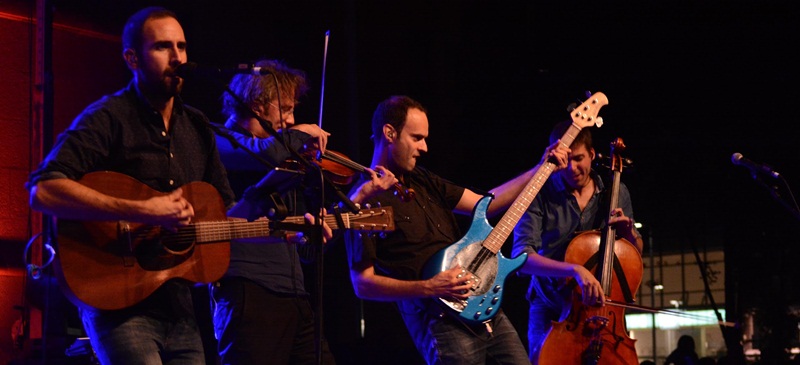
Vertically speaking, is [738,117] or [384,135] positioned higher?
[738,117]

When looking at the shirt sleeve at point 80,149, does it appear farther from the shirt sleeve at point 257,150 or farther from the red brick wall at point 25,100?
the red brick wall at point 25,100

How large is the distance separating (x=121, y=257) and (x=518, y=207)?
225 centimetres

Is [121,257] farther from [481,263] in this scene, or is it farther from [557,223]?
[557,223]

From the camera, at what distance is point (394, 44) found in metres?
7.01

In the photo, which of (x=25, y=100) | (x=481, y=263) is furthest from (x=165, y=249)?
(x=25, y=100)

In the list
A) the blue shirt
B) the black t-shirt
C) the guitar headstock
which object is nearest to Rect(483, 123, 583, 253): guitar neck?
the guitar headstock

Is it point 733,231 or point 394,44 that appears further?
point 733,231

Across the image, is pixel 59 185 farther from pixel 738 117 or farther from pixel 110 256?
pixel 738 117

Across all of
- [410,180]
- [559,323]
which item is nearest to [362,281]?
[410,180]

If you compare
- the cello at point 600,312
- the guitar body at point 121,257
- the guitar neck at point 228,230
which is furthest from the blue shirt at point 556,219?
the guitar body at point 121,257

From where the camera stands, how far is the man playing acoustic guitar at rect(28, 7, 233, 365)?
282 cm

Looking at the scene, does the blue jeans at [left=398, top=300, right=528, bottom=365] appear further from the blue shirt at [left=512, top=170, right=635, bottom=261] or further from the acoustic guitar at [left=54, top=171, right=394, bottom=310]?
the acoustic guitar at [left=54, top=171, right=394, bottom=310]

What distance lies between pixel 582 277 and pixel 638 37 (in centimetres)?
418

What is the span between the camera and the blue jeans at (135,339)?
2867mm
